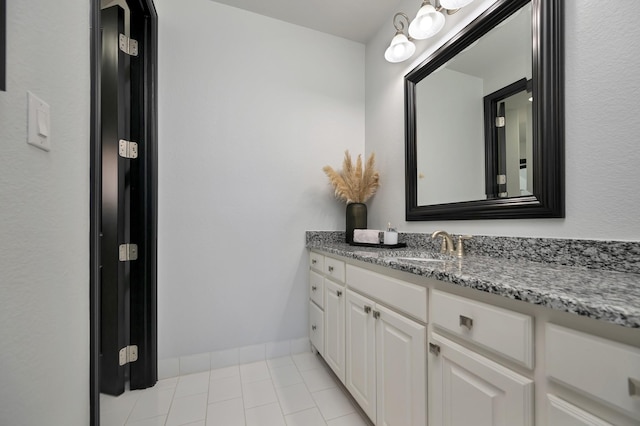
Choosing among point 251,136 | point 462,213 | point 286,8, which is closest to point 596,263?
point 462,213

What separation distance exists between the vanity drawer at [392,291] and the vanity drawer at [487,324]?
55mm

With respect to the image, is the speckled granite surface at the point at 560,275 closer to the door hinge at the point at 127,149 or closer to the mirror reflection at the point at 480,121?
the mirror reflection at the point at 480,121

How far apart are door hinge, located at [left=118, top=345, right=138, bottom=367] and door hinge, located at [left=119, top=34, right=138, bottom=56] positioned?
182 centimetres

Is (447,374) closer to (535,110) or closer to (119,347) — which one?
(535,110)

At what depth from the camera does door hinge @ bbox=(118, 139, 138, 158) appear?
153cm

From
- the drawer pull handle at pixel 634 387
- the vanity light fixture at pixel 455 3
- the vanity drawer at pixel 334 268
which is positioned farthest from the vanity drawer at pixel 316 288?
the vanity light fixture at pixel 455 3

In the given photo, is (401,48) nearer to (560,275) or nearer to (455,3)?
(455,3)

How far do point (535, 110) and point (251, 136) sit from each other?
1.64 m

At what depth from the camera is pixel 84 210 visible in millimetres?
866

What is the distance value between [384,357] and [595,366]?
0.73 meters

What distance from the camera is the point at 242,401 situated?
1451 millimetres

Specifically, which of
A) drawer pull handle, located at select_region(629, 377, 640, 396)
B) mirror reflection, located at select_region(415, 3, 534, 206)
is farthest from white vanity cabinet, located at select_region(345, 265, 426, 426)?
mirror reflection, located at select_region(415, 3, 534, 206)

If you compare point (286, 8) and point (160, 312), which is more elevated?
point (286, 8)

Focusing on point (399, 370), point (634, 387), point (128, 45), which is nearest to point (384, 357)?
point (399, 370)
